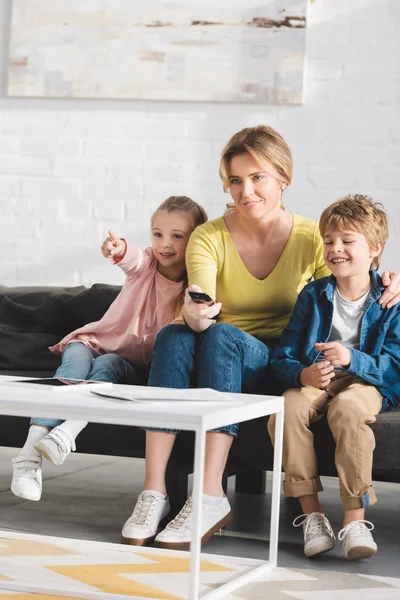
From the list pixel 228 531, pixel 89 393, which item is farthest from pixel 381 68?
pixel 89 393

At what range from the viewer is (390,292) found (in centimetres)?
232

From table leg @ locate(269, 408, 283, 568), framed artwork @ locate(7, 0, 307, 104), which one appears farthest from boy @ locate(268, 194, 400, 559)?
framed artwork @ locate(7, 0, 307, 104)

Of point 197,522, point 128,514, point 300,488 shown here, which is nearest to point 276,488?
point 300,488

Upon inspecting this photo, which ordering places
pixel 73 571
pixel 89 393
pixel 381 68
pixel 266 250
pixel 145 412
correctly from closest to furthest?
pixel 145 412
pixel 89 393
pixel 73 571
pixel 266 250
pixel 381 68

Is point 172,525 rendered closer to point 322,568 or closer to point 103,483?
point 322,568

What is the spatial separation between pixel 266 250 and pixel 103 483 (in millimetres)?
1101

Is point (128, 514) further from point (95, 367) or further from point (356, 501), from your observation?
point (356, 501)

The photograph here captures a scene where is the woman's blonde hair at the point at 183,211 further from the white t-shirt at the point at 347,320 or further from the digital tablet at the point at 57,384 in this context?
the digital tablet at the point at 57,384

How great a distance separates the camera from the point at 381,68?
3580 millimetres

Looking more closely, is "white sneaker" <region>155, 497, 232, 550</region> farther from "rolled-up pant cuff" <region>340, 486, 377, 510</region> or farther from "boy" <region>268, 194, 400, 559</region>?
"rolled-up pant cuff" <region>340, 486, 377, 510</region>

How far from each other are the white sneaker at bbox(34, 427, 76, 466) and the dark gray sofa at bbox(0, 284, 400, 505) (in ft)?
0.81

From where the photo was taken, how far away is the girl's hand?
2.63 m

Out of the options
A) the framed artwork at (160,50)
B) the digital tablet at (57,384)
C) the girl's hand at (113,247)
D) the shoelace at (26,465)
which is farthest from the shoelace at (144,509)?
the framed artwork at (160,50)

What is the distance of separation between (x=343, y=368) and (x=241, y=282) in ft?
1.23
